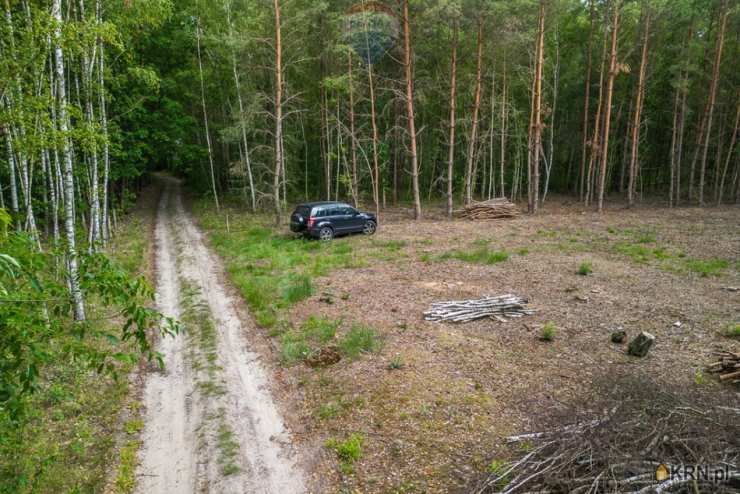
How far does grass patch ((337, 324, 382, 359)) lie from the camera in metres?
8.05

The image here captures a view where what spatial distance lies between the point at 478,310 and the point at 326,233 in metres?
9.68

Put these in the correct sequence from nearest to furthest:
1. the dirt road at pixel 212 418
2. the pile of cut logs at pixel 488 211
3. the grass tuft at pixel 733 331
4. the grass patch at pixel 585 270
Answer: the dirt road at pixel 212 418, the grass tuft at pixel 733 331, the grass patch at pixel 585 270, the pile of cut logs at pixel 488 211

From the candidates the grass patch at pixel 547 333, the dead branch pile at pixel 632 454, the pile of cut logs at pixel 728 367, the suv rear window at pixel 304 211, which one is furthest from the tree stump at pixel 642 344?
the suv rear window at pixel 304 211

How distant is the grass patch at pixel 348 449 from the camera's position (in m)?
5.29

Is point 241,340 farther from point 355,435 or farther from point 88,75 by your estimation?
point 88,75

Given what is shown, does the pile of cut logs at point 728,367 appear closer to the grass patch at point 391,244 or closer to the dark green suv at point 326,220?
the grass patch at point 391,244

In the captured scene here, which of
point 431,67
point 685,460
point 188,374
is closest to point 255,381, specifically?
point 188,374

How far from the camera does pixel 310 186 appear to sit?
35.2 metres

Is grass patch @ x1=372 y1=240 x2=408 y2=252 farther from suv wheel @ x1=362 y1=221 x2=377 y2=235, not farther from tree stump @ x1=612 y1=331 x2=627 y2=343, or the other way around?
tree stump @ x1=612 y1=331 x2=627 y2=343

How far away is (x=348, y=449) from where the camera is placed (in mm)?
5492

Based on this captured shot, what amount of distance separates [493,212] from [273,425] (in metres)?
19.4

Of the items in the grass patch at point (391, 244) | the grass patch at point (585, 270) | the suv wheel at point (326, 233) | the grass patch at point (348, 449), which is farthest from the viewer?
the suv wheel at point (326, 233)

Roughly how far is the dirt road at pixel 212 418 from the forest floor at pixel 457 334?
0.46 metres

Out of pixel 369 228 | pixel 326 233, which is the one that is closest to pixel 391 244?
pixel 369 228
